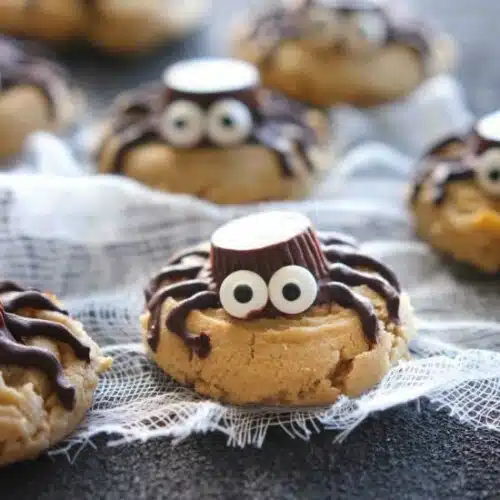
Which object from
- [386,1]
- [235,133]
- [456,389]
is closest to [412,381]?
[456,389]

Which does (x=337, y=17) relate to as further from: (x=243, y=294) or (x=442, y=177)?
(x=243, y=294)

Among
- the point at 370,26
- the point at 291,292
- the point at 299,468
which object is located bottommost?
the point at 299,468

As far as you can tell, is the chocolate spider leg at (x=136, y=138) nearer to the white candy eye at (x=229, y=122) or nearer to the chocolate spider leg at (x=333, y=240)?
the white candy eye at (x=229, y=122)

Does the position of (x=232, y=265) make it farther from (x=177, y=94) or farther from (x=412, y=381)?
(x=177, y=94)

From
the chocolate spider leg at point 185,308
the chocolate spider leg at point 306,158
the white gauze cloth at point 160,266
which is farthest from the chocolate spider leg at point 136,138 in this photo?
the chocolate spider leg at point 185,308

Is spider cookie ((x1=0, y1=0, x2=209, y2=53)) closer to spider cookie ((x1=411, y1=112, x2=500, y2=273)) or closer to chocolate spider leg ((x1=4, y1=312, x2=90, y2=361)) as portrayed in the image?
spider cookie ((x1=411, y1=112, x2=500, y2=273))

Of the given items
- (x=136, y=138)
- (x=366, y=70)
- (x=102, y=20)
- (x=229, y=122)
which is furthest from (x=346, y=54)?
(x=102, y=20)
